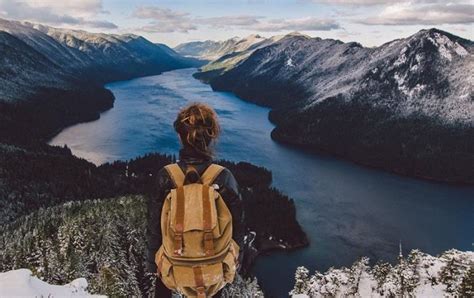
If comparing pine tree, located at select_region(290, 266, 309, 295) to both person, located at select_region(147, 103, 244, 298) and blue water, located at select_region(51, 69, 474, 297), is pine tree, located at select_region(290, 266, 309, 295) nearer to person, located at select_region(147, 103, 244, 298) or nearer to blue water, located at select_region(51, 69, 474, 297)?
blue water, located at select_region(51, 69, 474, 297)

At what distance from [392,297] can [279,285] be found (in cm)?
3487

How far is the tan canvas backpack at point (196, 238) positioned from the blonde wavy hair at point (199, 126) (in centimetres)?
43

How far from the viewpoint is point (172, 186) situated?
7.88m

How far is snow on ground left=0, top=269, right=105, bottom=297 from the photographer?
16.4 metres

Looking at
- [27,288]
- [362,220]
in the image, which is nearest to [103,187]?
[362,220]

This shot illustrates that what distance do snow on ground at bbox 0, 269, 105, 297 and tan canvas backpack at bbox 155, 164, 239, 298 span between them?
396 inches

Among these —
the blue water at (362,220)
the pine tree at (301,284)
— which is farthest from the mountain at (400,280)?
the blue water at (362,220)

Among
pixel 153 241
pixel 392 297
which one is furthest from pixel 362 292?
pixel 153 241

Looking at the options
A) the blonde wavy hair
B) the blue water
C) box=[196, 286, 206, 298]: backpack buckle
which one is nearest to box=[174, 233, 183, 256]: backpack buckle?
box=[196, 286, 206, 298]: backpack buckle

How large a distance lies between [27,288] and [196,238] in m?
12.0

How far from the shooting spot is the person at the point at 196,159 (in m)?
7.94

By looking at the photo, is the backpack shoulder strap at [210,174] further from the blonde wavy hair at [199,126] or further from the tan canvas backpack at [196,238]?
the blonde wavy hair at [199,126]

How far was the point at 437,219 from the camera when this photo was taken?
498 feet

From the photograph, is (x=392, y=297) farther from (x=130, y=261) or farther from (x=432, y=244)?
(x=432, y=244)
